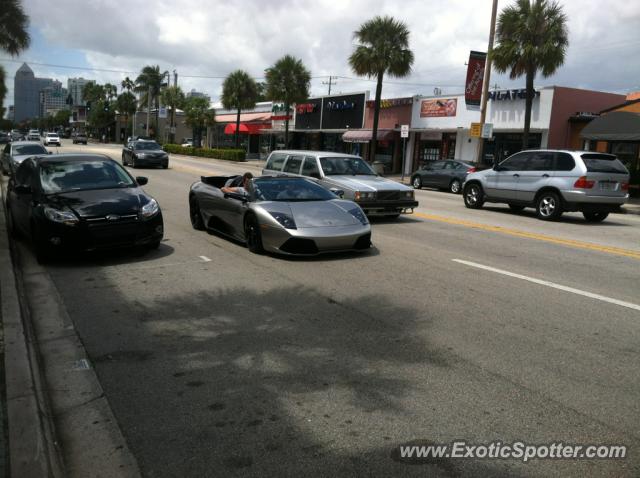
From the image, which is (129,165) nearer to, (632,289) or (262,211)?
(262,211)

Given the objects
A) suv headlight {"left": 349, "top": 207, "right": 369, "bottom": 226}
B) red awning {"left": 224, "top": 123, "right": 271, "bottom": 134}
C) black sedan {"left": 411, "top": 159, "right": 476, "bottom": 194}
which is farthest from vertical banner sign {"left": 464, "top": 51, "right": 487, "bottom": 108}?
red awning {"left": 224, "top": 123, "right": 271, "bottom": 134}

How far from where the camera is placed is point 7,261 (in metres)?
8.09

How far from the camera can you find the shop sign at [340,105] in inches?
1697

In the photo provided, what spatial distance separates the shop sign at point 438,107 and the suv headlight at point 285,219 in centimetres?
2732

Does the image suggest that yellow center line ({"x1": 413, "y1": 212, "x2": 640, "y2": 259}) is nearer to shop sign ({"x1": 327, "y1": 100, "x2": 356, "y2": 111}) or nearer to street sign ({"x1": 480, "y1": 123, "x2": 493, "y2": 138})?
street sign ({"x1": 480, "y1": 123, "x2": 493, "y2": 138})

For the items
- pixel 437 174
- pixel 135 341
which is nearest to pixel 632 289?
pixel 135 341

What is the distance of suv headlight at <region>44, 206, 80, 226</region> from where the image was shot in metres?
7.94

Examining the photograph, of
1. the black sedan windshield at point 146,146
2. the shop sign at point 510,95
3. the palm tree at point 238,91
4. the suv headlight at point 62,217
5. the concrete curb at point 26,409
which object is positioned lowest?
the concrete curb at point 26,409

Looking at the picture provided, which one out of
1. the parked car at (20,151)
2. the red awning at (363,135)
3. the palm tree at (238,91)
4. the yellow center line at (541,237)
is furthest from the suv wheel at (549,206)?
the palm tree at (238,91)

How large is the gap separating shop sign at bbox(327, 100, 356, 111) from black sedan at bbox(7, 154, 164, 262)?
34.7 m

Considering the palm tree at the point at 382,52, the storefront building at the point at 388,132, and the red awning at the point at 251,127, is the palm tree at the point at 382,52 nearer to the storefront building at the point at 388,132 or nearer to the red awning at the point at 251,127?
the storefront building at the point at 388,132

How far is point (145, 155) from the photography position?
3064 centimetres

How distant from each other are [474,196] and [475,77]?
13.6m

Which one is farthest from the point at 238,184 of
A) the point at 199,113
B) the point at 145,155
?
the point at 199,113
